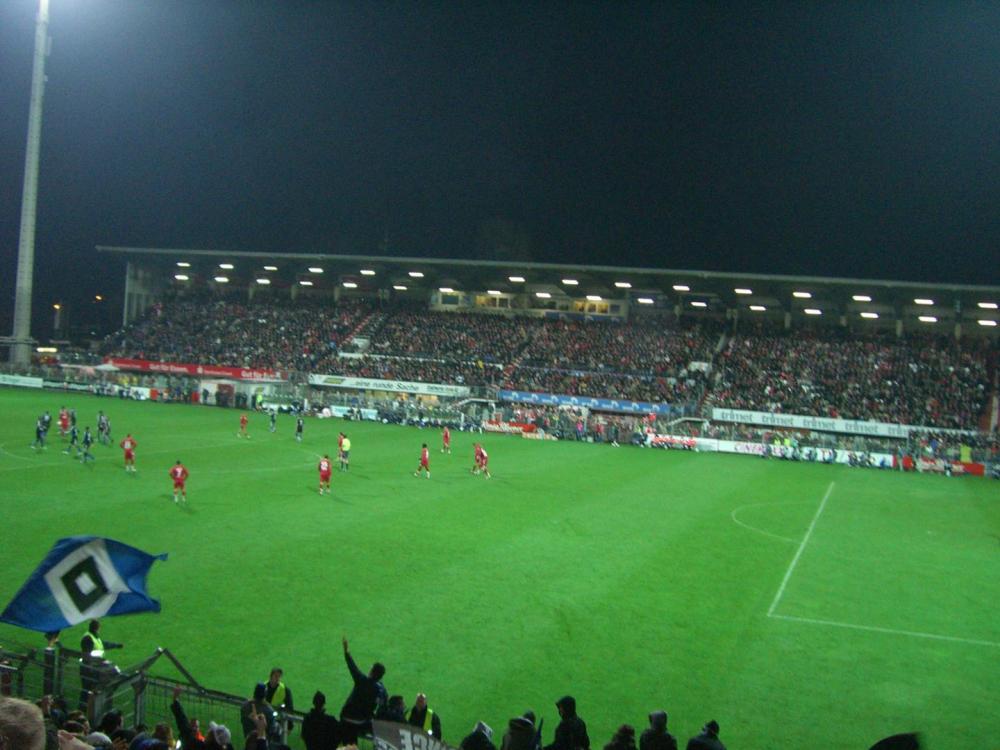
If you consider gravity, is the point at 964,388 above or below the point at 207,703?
above

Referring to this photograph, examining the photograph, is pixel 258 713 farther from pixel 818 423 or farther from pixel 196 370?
pixel 196 370

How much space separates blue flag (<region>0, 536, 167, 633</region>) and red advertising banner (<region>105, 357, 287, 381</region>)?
2108 inches

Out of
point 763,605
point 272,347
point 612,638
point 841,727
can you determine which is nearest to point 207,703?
point 612,638

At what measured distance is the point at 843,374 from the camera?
5669cm

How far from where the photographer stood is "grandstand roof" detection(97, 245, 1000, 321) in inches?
2288

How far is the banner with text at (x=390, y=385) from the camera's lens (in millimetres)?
59156

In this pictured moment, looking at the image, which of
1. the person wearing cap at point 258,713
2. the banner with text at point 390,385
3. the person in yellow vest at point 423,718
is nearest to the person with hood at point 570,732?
the person in yellow vest at point 423,718

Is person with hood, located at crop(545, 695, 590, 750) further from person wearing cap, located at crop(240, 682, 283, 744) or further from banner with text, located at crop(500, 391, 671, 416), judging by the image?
banner with text, located at crop(500, 391, 671, 416)

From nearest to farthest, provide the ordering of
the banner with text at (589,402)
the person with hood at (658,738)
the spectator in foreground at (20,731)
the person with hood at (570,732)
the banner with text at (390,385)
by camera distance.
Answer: the spectator in foreground at (20,731), the person with hood at (658,738), the person with hood at (570,732), the banner with text at (589,402), the banner with text at (390,385)

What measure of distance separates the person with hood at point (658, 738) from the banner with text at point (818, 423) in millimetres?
46698

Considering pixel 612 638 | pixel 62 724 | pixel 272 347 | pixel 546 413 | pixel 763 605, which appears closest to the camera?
pixel 62 724

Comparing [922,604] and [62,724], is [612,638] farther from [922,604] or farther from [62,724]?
[62,724]

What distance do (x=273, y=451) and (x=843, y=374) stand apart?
38441 millimetres

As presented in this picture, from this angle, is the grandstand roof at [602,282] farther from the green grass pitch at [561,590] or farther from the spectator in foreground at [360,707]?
the spectator in foreground at [360,707]
